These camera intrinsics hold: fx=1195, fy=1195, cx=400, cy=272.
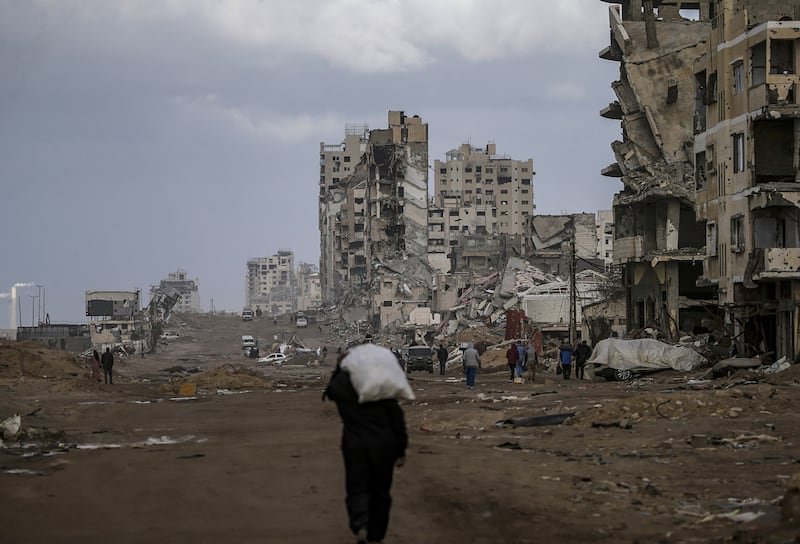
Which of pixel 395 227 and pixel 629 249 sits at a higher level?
pixel 395 227

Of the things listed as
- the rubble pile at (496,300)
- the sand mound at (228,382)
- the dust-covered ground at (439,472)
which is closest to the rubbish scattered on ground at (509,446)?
the dust-covered ground at (439,472)

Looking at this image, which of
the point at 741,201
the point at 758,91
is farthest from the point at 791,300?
the point at 758,91

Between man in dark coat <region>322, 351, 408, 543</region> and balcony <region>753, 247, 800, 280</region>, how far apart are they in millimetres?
32214

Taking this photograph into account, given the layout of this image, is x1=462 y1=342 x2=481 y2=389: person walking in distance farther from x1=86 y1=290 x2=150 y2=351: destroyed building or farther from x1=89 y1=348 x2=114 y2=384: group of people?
x1=86 y1=290 x2=150 y2=351: destroyed building

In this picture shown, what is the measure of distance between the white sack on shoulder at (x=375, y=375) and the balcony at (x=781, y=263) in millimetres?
32185

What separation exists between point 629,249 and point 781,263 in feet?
69.7

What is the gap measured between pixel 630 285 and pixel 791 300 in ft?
77.3

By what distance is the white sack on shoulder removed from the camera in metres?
9.27

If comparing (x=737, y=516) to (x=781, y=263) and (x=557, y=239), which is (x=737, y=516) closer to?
(x=781, y=263)

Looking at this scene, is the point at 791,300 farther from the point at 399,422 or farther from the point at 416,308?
the point at 416,308

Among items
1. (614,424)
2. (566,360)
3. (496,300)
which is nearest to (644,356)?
(566,360)

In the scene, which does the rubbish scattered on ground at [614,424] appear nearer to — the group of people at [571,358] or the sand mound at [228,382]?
the group of people at [571,358]

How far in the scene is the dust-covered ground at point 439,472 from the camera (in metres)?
10.5

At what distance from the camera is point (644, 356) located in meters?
42.9
